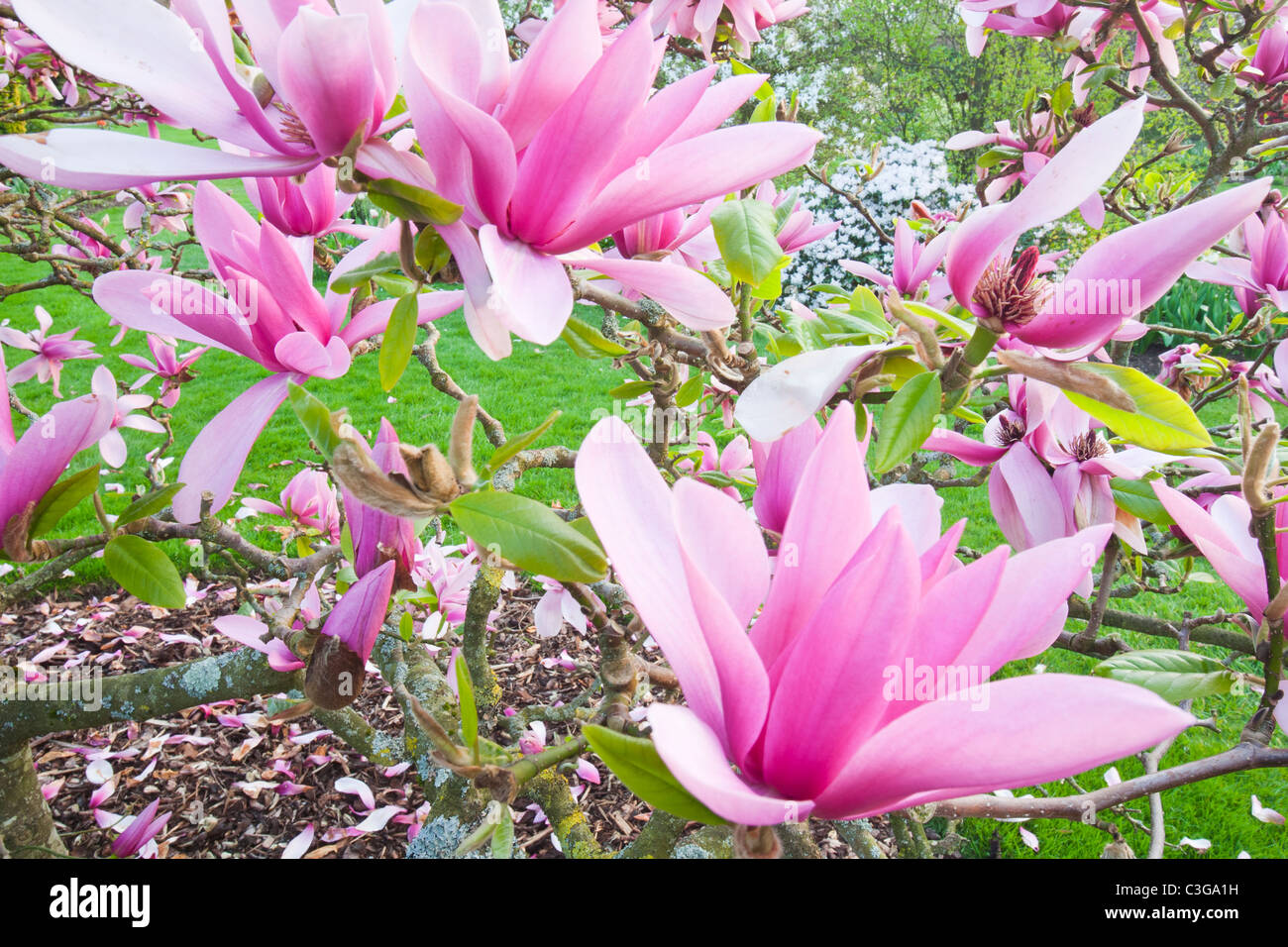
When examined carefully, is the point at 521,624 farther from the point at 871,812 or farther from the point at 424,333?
the point at 871,812

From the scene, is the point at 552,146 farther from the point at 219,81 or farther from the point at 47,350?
the point at 47,350

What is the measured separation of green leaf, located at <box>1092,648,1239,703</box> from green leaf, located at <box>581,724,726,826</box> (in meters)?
0.53

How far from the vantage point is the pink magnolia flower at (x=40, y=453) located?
2.47 feet

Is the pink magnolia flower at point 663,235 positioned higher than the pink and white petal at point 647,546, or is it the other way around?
the pink magnolia flower at point 663,235

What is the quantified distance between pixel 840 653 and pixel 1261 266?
1557 mm

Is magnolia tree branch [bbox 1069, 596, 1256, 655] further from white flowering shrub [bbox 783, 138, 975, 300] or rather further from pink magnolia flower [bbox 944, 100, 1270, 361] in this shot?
white flowering shrub [bbox 783, 138, 975, 300]

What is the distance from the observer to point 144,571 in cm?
82

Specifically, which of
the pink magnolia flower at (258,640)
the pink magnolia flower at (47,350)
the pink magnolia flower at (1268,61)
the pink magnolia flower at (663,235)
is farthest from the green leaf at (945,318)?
the pink magnolia flower at (47,350)

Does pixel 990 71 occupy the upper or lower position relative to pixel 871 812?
upper

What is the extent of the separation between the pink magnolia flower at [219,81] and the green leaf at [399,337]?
11 cm

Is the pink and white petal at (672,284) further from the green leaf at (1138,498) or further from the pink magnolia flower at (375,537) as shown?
Answer: the green leaf at (1138,498)
